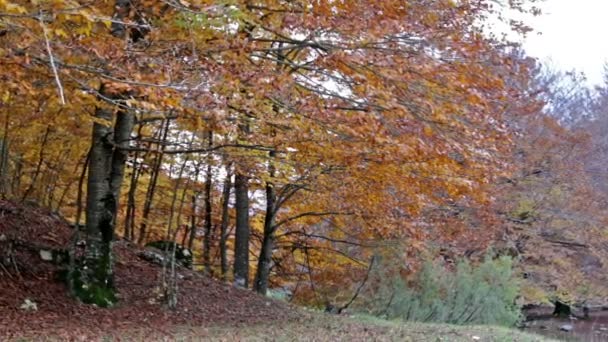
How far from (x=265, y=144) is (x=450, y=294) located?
7.17 meters

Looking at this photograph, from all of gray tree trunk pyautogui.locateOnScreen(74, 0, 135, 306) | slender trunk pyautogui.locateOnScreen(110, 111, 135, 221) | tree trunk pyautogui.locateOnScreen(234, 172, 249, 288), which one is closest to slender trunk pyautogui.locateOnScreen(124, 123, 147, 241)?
tree trunk pyautogui.locateOnScreen(234, 172, 249, 288)

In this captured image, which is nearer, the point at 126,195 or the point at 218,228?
the point at 126,195

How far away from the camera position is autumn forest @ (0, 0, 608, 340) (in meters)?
5.65

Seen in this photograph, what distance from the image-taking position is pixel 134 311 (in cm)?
817

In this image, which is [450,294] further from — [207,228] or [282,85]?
[282,85]

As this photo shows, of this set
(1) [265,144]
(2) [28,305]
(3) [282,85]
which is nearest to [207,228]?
(1) [265,144]

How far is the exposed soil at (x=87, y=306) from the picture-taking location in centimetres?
689

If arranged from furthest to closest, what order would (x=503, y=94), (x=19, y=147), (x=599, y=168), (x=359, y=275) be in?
(x=599, y=168) → (x=359, y=275) → (x=19, y=147) → (x=503, y=94)

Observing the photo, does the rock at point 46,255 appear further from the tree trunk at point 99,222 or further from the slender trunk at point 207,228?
the slender trunk at point 207,228

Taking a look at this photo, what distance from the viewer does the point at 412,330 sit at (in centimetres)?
886

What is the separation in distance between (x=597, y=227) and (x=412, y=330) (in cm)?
1078

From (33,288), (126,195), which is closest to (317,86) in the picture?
(33,288)

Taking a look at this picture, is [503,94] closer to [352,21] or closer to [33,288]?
[352,21]

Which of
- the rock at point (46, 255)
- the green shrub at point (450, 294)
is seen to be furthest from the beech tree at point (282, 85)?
the green shrub at point (450, 294)
